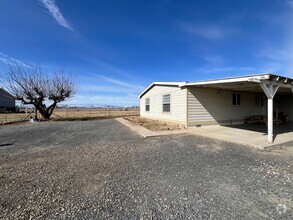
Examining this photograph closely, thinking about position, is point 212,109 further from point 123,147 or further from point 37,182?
point 37,182

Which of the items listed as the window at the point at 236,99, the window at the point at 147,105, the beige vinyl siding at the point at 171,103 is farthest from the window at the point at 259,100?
the window at the point at 147,105

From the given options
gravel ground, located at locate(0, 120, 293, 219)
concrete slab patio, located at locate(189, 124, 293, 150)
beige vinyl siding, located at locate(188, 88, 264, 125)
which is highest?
beige vinyl siding, located at locate(188, 88, 264, 125)

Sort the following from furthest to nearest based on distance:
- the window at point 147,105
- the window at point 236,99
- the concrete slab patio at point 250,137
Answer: the window at point 147,105, the window at point 236,99, the concrete slab patio at point 250,137

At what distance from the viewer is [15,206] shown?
7.47 ft

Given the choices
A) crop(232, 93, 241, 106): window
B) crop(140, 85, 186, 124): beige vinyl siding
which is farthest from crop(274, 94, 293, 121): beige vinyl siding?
crop(140, 85, 186, 124): beige vinyl siding

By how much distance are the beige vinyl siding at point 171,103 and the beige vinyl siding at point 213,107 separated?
0.49m

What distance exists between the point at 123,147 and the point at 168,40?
10873 mm

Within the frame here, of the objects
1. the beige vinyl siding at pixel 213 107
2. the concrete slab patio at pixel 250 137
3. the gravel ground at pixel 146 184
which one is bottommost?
the gravel ground at pixel 146 184

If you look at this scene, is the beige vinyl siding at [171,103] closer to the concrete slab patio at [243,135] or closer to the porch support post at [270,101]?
the concrete slab patio at [243,135]

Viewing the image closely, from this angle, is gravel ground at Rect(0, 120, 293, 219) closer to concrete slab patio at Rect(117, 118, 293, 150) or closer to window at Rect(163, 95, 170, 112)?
concrete slab patio at Rect(117, 118, 293, 150)

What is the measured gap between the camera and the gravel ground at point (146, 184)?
7.16 feet

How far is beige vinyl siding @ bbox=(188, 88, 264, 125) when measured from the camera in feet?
31.7

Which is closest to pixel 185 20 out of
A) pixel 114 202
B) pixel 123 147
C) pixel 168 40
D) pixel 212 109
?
pixel 168 40

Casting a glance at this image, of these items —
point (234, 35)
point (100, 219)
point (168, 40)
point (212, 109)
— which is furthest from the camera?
point (168, 40)
